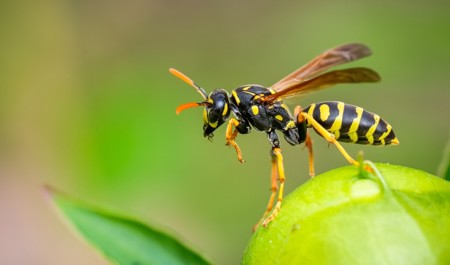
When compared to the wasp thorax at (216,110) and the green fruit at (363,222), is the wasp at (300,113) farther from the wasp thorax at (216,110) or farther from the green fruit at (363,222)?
the green fruit at (363,222)

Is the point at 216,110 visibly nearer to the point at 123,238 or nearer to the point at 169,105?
the point at 123,238

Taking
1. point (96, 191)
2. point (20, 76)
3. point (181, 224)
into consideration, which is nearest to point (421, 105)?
point (181, 224)

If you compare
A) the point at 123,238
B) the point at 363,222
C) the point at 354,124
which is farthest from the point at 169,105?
the point at 363,222

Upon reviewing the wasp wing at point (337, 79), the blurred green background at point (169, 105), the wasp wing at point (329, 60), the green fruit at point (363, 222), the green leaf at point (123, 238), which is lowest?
the green fruit at point (363, 222)

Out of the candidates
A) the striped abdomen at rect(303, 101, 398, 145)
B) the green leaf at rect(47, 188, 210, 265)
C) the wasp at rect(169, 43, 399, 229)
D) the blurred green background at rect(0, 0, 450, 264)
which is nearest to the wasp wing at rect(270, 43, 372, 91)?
the wasp at rect(169, 43, 399, 229)

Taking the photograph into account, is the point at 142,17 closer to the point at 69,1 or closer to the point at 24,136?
the point at 69,1

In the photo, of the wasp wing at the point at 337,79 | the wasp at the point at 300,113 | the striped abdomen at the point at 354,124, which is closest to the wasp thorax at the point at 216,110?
the wasp at the point at 300,113

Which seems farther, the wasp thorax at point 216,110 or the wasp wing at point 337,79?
→ the wasp thorax at point 216,110
